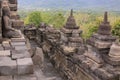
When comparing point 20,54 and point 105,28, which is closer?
point 20,54

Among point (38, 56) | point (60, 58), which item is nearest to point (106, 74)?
point (38, 56)

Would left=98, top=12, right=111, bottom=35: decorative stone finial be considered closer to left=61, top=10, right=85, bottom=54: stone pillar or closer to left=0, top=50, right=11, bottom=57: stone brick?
left=61, top=10, right=85, bottom=54: stone pillar

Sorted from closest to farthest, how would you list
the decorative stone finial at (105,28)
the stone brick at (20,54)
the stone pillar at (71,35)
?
the stone brick at (20,54) < the decorative stone finial at (105,28) < the stone pillar at (71,35)

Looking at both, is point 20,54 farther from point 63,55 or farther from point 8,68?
point 63,55

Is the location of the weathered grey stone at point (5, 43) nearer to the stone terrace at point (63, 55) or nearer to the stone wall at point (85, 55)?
the stone terrace at point (63, 55)

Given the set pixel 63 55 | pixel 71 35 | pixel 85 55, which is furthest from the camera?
pixel 71 35

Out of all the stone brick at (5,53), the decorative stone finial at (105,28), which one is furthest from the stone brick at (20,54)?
the decorative stone finial at (105,28)

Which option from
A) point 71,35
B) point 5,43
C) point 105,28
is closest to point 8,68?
→ point 5,43

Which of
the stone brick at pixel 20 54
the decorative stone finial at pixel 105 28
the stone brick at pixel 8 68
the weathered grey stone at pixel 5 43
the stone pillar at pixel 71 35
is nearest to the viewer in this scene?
the stone brick at pixel 8 68

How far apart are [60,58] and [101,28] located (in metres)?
3.19

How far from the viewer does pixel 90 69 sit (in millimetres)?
8812

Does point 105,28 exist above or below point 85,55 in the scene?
above

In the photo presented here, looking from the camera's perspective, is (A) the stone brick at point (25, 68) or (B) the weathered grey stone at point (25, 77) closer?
(B) the weathered grey stone at point (25, 77)

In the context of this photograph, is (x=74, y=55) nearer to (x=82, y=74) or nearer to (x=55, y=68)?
(x=82, y=74)
